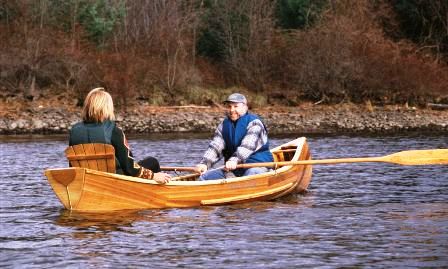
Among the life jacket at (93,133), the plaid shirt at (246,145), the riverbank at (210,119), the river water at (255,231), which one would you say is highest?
the life jacket at (93,133)

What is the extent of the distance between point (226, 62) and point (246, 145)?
32.4 metres

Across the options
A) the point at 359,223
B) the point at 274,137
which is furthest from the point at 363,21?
the point at 359,223

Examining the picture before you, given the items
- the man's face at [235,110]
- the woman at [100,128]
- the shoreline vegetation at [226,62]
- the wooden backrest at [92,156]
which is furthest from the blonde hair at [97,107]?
the shoreline vegetation at [226,62]

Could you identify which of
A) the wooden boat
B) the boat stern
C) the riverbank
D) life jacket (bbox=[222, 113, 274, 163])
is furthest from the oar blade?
the riverbank

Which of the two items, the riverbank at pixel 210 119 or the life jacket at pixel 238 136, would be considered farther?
the riverbank at pixel 210 119

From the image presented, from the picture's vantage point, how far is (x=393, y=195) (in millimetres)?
Answer: 15492

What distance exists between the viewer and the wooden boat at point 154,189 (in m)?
12.5

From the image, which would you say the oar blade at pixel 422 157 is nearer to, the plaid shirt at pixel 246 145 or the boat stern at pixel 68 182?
the plaid shirt at pixel 246 145

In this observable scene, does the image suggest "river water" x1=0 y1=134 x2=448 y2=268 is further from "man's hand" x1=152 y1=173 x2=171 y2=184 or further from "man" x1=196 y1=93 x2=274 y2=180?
"man" x1=196 y1=93 x2=274 y2=180

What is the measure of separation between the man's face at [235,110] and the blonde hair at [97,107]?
7.86 ft

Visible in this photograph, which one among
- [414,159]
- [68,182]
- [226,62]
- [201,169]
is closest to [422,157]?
[414,159]

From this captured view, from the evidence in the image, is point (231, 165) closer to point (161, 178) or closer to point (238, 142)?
point (238, 142)

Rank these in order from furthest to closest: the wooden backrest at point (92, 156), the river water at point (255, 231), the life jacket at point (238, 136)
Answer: the life jacket at point (238, 136) → the wooden backrest at point (92, 156) → the river water at point (255, 231)

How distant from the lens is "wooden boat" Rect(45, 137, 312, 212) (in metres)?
12.5
